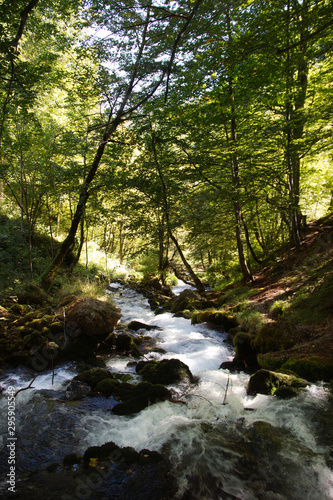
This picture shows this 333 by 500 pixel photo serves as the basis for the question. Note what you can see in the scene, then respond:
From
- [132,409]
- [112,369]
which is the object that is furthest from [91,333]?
[132,409]

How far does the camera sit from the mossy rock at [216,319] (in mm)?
8258

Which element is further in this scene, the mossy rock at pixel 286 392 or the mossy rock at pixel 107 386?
the mossy rock at pixel 107 386

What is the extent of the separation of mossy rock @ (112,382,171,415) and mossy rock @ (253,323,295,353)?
2.52 metres

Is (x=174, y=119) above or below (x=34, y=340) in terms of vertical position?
above

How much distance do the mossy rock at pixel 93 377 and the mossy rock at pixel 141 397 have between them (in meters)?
0.53

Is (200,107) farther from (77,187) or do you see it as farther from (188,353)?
(188,353)

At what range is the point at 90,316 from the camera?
6707mm

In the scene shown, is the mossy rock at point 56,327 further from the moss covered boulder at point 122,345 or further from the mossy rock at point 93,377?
the mossy rock at point 93,377

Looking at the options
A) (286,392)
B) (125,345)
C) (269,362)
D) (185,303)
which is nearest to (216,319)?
(185,303)

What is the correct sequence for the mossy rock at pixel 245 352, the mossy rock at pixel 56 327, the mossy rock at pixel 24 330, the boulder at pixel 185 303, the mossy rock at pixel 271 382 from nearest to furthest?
1. the mossy rock at pixel 271 382
2. the mossy rock at pixel 245 352
3. the mossy rock at pixel 24 330
4. the mossy rock at pixel 56 327
5. the boulder at pixel 185 303

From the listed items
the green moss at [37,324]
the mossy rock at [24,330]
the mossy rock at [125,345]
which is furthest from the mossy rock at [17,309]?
the mossy rock at [125,345]

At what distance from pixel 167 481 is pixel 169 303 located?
10.0 meters

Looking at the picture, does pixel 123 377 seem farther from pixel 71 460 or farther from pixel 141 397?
pixel 71 460

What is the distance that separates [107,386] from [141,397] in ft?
2.51
